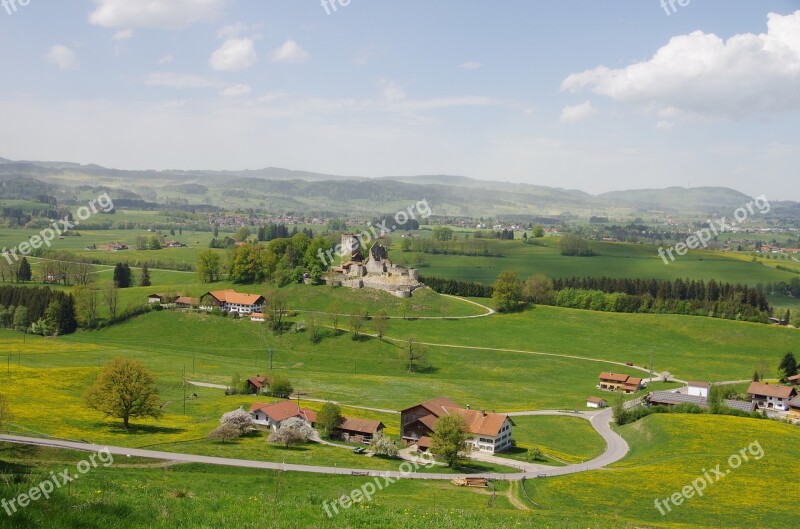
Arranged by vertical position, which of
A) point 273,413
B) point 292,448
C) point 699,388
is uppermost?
point 699,388

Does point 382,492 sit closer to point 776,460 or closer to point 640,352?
point 776,460

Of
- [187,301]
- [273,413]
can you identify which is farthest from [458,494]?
[187,301]

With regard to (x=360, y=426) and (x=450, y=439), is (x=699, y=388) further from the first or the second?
(x=360, y=426)

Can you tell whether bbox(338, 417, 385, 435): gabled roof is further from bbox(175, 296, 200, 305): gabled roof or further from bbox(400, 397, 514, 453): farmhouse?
bbox(175, 296, 200, 305): gabled roof

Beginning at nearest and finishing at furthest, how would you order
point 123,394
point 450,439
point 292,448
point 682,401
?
point 450,439 < point 292,448 < point 123,394 < point 682,401

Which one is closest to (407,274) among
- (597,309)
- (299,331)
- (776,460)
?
(299,331)

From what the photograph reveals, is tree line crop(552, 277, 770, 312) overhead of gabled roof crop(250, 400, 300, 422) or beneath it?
overhead

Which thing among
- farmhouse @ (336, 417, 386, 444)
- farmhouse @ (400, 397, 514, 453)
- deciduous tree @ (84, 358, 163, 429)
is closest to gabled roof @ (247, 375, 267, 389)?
deciduous tree @ (84, 358, 163, 429)
